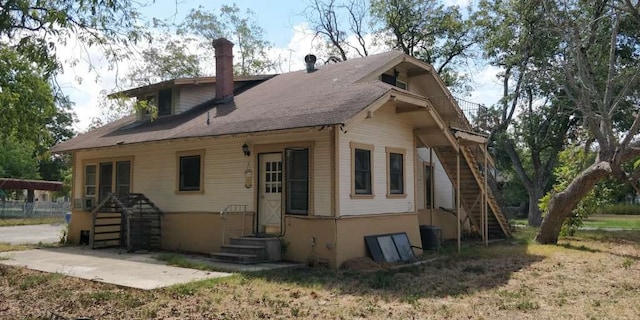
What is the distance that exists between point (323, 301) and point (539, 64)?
806 inches

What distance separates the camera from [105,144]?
16.6m

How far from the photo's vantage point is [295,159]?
43.1 ft

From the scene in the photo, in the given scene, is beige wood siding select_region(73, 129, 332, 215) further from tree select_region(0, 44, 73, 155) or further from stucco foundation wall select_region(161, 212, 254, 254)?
tree select_region(0, 44, 73, 155)

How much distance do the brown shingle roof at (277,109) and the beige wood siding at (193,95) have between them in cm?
42

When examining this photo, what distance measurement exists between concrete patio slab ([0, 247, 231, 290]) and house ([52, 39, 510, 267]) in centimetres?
157

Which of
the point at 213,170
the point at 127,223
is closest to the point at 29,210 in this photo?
the point at 127,223

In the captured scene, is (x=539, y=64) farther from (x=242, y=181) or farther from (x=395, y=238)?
(x=242, y=181)

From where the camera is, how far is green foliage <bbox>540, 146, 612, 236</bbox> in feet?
64.4

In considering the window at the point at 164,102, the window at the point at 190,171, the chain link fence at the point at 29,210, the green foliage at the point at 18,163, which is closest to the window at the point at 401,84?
the window at the point at 190,171

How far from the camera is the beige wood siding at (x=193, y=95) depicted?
18.5 m

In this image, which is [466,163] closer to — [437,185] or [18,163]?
[437,185]

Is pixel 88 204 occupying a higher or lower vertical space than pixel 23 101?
lower

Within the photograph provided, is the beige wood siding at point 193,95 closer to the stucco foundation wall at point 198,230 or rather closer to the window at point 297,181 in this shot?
the stucco foundation wall at point 198,230

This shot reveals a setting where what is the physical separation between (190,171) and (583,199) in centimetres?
1390
